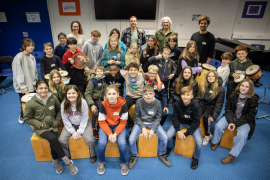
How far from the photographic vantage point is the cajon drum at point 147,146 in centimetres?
234

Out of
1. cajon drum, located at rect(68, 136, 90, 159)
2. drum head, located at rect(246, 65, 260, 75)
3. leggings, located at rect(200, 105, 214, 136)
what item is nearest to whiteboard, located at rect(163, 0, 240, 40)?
drum head, located at rect(246, 65, 260, 75)

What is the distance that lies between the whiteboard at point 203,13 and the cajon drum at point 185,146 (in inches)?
202

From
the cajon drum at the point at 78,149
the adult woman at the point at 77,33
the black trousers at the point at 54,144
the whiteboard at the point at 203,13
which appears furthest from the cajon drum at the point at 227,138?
the whiteboard at the point at 203,13

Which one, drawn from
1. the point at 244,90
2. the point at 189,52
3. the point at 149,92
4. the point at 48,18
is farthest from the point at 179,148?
the point at 48,18

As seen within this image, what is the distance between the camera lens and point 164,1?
19.2 ft

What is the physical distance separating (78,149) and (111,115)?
728mm

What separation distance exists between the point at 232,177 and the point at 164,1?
5.88 meters

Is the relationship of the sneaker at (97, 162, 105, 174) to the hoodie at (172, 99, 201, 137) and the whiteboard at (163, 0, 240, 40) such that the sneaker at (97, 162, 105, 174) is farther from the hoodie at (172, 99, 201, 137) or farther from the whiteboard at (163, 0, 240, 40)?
the whiteboard at (163, 0, 240, 40)

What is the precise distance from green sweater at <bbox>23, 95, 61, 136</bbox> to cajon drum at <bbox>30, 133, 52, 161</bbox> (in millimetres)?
106

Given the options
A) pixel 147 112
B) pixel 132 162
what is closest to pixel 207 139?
pixel 147 112

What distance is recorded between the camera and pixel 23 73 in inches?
115

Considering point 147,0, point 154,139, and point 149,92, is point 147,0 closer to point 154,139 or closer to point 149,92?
point 149,92

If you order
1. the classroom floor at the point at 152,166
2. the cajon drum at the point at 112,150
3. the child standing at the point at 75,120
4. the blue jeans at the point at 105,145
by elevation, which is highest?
the child standing at the point at 75,120

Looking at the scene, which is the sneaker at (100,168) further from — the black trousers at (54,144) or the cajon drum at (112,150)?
the black trousers at (54,144)
